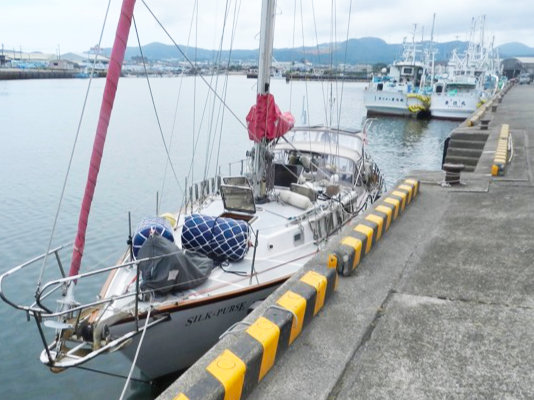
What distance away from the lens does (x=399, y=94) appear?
172 ft

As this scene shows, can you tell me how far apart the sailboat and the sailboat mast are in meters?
0.02

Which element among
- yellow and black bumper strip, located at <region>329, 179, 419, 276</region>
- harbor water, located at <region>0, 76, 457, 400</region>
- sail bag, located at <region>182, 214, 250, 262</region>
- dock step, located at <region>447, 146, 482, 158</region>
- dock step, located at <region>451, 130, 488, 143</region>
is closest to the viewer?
yellow and black bumper strip, located at <region>329, 179, 419, 276</region>

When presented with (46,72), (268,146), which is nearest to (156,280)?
(268,146)

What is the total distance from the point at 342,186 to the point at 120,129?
2781cm

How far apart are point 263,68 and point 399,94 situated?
46877mm

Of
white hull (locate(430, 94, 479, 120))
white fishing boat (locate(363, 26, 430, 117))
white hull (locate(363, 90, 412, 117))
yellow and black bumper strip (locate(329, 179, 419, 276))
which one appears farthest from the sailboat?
white hull (locate(363, 90, 412, 117))

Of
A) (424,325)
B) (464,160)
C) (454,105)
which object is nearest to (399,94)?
(454,105)

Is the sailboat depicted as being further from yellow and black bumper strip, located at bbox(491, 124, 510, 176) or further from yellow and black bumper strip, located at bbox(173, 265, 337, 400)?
yellow and black bumper strip, located at bbox(491, 124, 510, 176)

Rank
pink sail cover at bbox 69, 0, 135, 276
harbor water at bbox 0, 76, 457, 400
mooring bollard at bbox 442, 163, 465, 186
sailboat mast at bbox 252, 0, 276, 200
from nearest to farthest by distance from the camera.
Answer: pink sail cover at bbox 69, 0, 135, 276 < harbor water at bbox 0, 76, 457, 400 < sailboat mast at bbox 252, 0, 276, 200 < mooring bollard at bbox 442, 163, 465, 186

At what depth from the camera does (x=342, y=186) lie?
1145 cm

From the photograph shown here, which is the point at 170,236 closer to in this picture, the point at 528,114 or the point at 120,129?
the point at 528,114

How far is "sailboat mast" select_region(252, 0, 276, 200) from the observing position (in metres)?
9.26

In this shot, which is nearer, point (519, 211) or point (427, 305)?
point (427, 305)

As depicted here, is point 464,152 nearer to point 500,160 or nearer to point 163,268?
point 500,160
